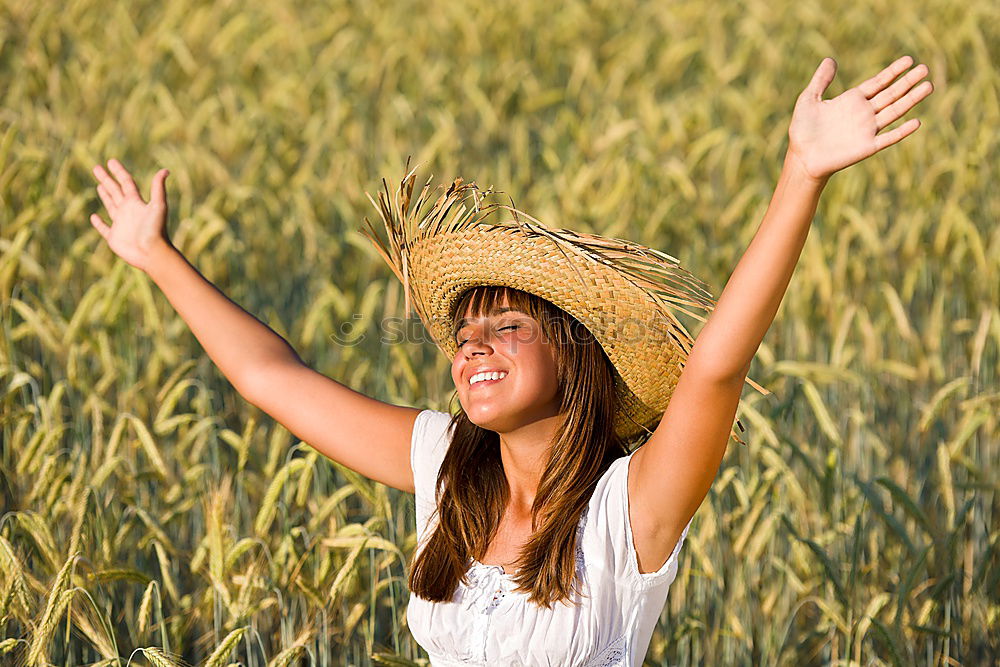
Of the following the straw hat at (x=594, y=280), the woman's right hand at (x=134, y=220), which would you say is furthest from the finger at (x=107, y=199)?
the straw hat at (x=594, y=280)

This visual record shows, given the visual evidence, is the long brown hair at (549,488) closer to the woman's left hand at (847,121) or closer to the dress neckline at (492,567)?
the dress neckline at (492,567)

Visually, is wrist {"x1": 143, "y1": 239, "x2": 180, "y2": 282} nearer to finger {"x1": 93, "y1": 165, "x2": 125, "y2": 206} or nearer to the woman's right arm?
the woman's right arm

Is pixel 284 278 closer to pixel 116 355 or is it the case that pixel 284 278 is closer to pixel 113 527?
pixel 116 355

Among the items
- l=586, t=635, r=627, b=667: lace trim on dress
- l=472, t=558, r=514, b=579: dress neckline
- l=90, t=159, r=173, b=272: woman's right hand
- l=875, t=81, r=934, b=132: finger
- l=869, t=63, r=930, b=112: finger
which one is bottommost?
l=586, t=635, r=627, b=667: lace trim on dress

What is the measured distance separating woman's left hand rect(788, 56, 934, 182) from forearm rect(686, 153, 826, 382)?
2 cm

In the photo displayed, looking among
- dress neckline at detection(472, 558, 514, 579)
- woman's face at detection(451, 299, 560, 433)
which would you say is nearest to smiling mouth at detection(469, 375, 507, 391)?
woman's face at detection(451, 299, 560, 433)

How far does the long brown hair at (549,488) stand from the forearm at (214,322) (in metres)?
0.36

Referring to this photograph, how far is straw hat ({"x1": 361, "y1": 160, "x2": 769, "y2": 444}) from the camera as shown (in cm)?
158

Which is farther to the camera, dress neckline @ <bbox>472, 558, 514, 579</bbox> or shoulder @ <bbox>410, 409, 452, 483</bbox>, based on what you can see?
shoulder @ <bbox>410, 409, 452, 483</bbox>

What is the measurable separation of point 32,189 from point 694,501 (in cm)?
270

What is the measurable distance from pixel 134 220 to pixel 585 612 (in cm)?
94

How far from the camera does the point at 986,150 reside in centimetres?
456

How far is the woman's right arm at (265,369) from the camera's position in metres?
1.88

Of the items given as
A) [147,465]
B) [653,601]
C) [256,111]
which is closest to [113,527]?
[147,465]
